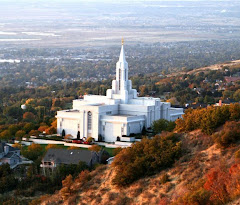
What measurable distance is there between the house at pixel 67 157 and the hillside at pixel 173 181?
4735mm

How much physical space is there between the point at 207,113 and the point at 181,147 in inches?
125

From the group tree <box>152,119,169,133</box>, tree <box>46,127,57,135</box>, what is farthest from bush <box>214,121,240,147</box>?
tree <box>46,127,57,135</box>

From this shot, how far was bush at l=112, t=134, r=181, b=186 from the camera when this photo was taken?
32.5 metres

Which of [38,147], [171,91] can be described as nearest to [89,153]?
[38,147]

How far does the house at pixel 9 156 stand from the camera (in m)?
41.9

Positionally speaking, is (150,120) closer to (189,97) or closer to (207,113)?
(207,113)

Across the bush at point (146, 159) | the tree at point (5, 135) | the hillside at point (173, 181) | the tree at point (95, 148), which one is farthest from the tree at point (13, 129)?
the bush at point (146, 159)

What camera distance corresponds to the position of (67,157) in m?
41.0

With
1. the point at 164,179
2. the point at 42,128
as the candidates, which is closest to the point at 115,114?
the point at 42,128

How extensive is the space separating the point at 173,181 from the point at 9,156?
1464 centimetres

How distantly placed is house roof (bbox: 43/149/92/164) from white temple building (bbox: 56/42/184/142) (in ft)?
23.0

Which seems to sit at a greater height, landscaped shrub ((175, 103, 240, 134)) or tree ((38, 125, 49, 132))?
landscaped shrub ((175, 103, 240, 134))

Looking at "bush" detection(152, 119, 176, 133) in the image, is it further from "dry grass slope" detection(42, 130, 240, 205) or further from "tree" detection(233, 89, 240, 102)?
"tree" detection(233, 89, 240, 102)

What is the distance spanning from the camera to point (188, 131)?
121ft
